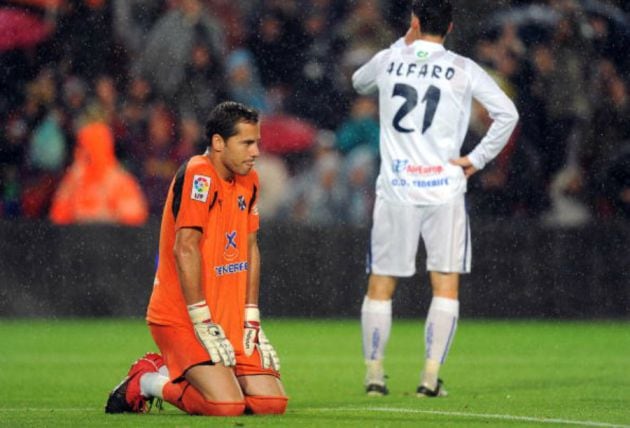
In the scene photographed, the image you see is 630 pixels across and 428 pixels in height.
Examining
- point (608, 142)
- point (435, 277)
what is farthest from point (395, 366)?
point (608, 142)

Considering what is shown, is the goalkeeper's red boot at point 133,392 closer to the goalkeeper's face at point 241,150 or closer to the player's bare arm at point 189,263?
the player's bare arm at point 189,263

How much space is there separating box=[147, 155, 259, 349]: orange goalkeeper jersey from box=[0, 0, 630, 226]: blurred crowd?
7.56 metres

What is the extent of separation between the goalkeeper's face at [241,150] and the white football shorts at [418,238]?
2.01m

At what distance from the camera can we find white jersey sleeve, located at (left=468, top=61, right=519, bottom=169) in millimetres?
10320

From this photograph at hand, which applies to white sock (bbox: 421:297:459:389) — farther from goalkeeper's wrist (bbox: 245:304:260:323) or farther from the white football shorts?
goalkeeper's wrist (bbox: 245:304:260:323)

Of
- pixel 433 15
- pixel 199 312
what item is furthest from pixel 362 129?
pixel 199 312

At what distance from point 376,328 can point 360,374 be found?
141 cm

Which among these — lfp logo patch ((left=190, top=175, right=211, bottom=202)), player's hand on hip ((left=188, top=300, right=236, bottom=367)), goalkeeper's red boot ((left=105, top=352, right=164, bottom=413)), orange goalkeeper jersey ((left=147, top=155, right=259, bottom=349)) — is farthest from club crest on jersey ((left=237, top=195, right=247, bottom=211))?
goalkeeper's red boot ((left=105, top=352, right=164, bottom=413))

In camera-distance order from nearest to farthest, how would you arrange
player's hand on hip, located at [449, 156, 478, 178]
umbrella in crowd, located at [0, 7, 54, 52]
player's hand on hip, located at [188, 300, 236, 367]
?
player's hand on hip, located at [188, 300, 236, 367] < player's hand on hip, located at [449, 156, 478, 178] < umbrella in crowd, located at [0, 7, 54, 52]

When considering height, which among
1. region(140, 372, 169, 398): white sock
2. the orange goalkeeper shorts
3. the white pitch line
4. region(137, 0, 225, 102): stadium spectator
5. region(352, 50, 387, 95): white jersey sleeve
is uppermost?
region(137, 0, 225, 102): stadium spectator

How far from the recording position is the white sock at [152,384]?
8.40 m

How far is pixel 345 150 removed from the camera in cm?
1641

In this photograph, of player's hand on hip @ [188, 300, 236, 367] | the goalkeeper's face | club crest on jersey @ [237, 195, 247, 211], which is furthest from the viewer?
club crest on jersey @ [237, 195, 247, 211]

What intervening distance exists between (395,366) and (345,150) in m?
4.48
